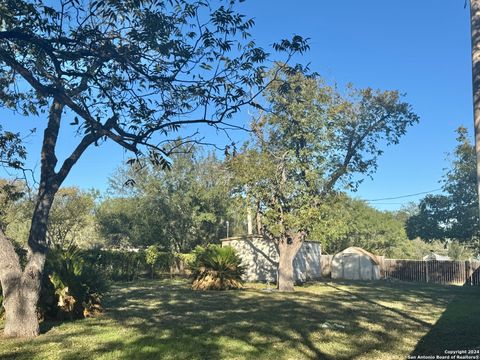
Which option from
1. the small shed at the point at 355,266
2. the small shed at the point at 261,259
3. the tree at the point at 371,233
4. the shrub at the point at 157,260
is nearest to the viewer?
the small shed at the point at 261,259

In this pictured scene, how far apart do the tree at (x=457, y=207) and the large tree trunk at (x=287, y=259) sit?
1668 centimetres

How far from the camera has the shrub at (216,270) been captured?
66.8 ft

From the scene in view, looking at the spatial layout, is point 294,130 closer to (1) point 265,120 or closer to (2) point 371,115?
(1) point 265,120

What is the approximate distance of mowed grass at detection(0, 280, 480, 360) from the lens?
7.65 metres

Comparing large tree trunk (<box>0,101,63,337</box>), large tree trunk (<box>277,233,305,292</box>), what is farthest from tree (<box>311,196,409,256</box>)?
large tree trunk (<box>0,101,63,337</box>)

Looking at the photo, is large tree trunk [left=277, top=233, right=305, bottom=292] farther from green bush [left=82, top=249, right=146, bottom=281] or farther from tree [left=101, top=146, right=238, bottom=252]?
tree [left=101, top=146, right=238, bottom=252]

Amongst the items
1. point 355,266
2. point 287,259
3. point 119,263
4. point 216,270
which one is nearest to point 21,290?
point 216,270

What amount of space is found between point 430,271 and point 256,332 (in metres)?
25.3

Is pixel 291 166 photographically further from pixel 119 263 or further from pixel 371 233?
pixel 371 233

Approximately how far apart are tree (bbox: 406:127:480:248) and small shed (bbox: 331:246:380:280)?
5040 mm

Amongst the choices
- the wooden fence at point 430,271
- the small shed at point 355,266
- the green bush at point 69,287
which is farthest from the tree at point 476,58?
the small shed at point 355,266

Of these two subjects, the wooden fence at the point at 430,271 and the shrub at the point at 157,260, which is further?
the shrub at the point at 157,260

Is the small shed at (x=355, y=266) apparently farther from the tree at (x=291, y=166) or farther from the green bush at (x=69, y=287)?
the green bush at (x=69, y=287)

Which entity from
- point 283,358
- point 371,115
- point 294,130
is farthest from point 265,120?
point 283,358
